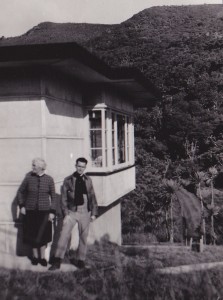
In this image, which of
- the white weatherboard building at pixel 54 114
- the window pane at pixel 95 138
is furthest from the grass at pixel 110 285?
the window pane at pixel 95 138

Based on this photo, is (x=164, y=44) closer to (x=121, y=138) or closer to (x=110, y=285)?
(x=121, y=138)

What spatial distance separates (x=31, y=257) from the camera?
7602 mm

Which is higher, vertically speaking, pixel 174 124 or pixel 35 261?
pixel 174 124

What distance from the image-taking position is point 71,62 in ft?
24.2

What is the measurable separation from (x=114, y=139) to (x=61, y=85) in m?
3.09

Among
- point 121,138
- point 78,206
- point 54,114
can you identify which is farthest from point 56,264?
point 121,138

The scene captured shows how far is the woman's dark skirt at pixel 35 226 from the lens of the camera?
708 cm

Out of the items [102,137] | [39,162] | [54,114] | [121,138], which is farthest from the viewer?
[121,138]

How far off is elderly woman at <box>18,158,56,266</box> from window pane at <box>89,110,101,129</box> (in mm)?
3506

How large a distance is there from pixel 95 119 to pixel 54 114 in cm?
245

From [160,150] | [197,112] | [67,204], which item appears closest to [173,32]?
[197,112]

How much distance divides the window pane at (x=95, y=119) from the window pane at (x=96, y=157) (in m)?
0.61

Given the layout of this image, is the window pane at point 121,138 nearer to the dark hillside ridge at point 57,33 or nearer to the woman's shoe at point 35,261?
the woman's shoe at point 35,261

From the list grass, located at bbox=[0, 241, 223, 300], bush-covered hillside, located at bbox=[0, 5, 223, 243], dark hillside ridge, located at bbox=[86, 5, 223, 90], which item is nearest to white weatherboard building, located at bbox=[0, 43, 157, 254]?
grass, located at bbox=[0, 241, 223, 300]
